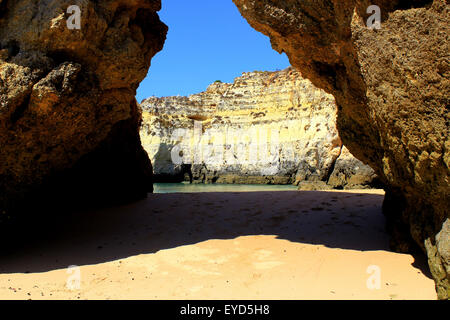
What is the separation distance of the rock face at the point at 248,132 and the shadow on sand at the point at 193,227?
14.0 metres

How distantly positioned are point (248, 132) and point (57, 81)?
23784 mm

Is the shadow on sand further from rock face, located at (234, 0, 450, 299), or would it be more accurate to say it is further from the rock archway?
rock face, located at (234, 0, 450, 299)

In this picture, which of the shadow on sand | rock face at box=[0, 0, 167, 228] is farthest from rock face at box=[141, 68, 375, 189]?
rock face at box=[0, 0, 167, 228]

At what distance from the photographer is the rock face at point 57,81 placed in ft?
14.5

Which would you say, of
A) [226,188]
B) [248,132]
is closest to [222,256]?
[226,188]

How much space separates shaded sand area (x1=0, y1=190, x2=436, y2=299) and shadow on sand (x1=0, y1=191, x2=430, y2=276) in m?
0.02

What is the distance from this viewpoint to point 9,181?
472 centimetres

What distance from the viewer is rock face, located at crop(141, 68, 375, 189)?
2327cm

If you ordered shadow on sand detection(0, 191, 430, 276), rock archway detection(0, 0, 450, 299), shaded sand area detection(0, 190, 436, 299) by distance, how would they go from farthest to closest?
shadow on sand detection(0, 191, 430, 276)
shaded sand area detection(0, 190, 436, 299)
rock archway detection(0, 0, 450, 299)

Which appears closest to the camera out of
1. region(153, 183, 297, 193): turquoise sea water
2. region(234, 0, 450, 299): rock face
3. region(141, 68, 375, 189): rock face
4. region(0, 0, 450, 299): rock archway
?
region(234, 0, 450, 299): rock face

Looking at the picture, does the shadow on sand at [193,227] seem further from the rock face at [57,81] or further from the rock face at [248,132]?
the rock face at [248,132]

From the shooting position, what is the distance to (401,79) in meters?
3.27

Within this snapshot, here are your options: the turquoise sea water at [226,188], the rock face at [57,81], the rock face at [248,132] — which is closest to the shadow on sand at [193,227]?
the rock face at [57,81]

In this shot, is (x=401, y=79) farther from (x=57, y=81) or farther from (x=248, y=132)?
(x=248, y=132)
